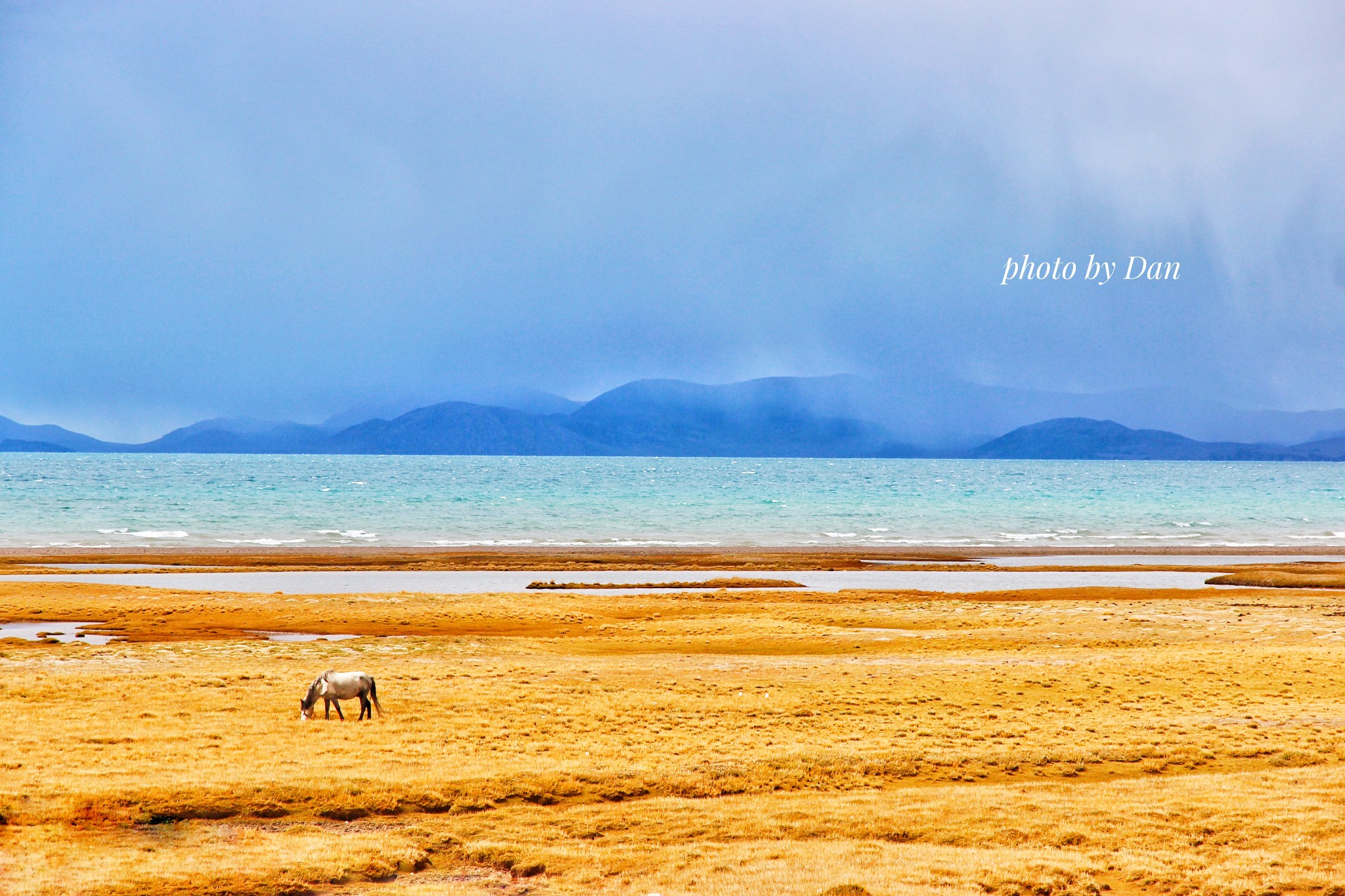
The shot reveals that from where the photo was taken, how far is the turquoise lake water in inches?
2731

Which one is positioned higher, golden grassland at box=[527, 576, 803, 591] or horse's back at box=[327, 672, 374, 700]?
horse's back at box=[327, 672, 374, 700]

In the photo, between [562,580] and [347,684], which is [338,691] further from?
[562,580]

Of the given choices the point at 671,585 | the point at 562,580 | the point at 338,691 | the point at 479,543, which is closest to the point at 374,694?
the point at 338,691

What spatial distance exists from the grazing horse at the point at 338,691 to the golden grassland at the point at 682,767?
0.38m

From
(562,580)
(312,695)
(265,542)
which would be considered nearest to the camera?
(312,695)

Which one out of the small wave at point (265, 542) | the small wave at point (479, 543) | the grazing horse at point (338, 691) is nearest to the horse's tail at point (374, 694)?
the grazing horse at point (338, 691)

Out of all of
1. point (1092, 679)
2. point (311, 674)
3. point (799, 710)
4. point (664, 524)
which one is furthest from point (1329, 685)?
point (664, 524)

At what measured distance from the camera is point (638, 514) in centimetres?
8881

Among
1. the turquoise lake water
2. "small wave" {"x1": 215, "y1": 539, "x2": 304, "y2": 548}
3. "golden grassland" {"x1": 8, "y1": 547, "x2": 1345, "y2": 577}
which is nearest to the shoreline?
"golden grassland" {"x1": 8, "y1": 547, "x2": 1345, "y2": 577}

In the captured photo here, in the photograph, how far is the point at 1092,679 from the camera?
23234mm

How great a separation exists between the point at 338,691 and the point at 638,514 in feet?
232

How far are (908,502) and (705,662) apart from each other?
85.7 m

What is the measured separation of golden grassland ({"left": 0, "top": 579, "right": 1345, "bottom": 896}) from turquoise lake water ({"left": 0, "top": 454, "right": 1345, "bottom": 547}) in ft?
132

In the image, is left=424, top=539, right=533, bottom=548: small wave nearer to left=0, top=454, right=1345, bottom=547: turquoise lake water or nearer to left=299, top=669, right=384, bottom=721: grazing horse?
left=0, top=454, right=1345, bottom=547: turquoise lake water
